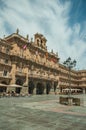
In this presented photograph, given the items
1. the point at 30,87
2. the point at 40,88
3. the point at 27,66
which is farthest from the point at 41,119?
the point at 40,88

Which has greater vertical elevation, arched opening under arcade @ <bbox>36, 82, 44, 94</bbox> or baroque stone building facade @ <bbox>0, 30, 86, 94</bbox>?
baroque stone building facade @ <bbox>0, 30, 86, 94</bbox>

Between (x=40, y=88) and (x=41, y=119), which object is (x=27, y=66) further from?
(x=41, y=119)

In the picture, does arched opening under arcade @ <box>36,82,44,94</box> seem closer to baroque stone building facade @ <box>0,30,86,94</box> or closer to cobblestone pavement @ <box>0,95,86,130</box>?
baroque stone building facade @ <box>0,30,86,94</box>

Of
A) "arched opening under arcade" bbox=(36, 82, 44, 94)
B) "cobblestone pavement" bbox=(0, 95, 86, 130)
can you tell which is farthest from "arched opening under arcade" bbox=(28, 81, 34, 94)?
"cobblestone pavement" bbox=(0, 95, 86, 130)

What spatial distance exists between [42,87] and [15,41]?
67.1 ft

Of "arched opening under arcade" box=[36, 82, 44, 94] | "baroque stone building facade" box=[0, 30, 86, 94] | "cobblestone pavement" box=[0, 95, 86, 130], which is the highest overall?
"baroque stone building facade" box=[0, 30, 86, 94]

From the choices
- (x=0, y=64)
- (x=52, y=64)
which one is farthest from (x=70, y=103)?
(x=52, y=64)

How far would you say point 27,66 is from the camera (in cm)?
4747

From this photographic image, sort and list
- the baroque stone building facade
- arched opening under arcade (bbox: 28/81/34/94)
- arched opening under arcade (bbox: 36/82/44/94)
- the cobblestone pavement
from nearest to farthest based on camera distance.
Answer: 1. the cobblestone pavement
2. the baroque stone building facade
3. arched opening under arcade (bbox: 28/81/34/94)
4. arched opening under arcade (bbox: 36/82/44/94)

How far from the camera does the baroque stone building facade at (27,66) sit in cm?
4075

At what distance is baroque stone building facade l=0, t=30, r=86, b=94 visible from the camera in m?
40.7

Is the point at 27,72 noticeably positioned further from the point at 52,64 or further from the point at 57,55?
the point at 57,55

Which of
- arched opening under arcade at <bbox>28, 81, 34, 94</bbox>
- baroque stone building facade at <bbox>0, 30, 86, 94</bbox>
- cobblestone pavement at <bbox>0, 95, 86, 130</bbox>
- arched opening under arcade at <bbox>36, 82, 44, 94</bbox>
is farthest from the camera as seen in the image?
arched opening under arcade at <bbox>36, 82, 44, 94</bbox>

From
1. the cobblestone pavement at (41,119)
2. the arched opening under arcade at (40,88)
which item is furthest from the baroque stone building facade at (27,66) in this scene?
the cobblestone pavement at (41,119)
